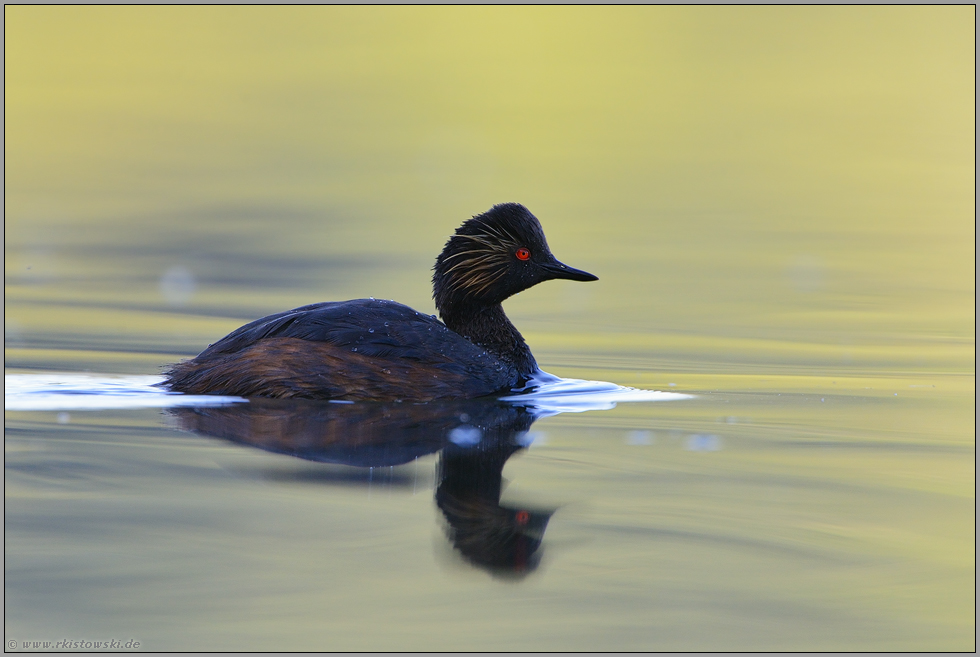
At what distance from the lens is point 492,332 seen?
8.41 meters

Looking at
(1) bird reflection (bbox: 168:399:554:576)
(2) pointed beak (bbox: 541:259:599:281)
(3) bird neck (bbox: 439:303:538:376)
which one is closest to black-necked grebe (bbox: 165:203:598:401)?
(3) bird neck (bbox: 439:303:538:376)

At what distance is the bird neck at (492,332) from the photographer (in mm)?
8281

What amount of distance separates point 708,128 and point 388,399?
15471 mm

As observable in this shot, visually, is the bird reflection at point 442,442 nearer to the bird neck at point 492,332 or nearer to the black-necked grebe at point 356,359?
the black-necked grebe at point 356,359

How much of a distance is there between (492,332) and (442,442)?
1995mm

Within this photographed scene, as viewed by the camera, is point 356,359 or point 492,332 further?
point 492,332

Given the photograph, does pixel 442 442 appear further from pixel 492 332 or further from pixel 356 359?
pixel 492 332

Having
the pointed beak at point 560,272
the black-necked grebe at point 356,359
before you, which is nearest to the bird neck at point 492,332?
the black-necked grebe at point 356,359

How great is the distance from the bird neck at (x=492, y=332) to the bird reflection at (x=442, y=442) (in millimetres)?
670

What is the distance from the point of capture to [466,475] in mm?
5910

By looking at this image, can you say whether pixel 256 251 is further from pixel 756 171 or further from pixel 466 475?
pixel 756 171

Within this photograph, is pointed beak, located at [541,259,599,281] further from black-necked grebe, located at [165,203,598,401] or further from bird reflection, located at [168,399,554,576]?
bird reflection, located at [168,399,554,576]

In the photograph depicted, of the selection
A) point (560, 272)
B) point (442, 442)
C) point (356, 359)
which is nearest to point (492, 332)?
point (560, 272)

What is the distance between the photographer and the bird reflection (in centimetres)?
504
